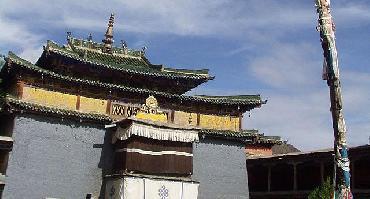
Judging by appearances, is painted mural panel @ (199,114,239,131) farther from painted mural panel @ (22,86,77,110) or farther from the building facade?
painted mural panel @ (22,86,77,110)

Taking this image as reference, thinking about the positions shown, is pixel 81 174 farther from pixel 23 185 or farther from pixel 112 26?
pixel 112 26

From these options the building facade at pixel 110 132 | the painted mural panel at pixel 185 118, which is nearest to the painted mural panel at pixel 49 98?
the building facade at pixel 110 132

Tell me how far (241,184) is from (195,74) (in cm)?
633

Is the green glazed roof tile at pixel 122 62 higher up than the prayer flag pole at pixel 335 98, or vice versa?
the green glazed roof tile at pixel 122 62

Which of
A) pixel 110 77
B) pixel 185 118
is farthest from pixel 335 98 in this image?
pixel 110 77

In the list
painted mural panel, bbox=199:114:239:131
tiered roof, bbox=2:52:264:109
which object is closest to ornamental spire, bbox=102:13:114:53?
tiered roof, bbox=2:52:264:109

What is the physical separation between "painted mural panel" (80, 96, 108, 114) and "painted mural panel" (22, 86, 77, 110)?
0.40 m

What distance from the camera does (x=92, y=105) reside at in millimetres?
21781

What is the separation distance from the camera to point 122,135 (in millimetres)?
20391

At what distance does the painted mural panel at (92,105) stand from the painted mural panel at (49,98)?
400mm

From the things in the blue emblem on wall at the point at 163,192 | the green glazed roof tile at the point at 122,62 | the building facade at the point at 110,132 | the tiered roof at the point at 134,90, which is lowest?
the blue emblem on wall at the point at 163,192

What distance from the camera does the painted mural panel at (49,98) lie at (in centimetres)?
2028

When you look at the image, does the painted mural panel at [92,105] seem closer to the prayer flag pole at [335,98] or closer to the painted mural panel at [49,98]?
the painted mural panel at [49,98]

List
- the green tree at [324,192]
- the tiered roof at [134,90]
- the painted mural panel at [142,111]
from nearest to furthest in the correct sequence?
the green tree at [324,192], the tiered roof at [134,90], the painted mural panel at [142,111]
